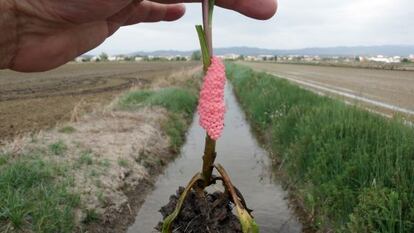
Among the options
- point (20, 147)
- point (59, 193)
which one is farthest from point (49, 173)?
point (20, 147)

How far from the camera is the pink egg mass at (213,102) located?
2238mm

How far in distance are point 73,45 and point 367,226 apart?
342cm

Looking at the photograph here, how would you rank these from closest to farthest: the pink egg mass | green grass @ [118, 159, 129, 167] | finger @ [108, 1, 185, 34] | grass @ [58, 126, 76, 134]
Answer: the pink egg mass, finger @ [108, 1, 185, 34], green grass @ [118, 159, 129, 167], grass @ [58, 126, 76, 134]

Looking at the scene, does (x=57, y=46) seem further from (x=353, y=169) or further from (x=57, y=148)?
(x=57, y=148)

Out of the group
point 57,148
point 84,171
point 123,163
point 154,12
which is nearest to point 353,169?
point 154,12

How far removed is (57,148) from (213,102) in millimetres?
7119

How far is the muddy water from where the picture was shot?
8000 millimetres

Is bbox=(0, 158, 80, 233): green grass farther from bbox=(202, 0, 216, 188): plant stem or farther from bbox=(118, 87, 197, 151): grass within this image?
bbox=(118, 87, 197, 151): grass

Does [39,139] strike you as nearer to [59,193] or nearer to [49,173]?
[49,173]

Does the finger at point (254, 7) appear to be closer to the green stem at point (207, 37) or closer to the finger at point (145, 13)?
the green stem at point (207, 37)

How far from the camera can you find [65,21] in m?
2.80

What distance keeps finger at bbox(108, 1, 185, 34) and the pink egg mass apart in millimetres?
974

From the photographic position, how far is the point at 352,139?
7.11 meters

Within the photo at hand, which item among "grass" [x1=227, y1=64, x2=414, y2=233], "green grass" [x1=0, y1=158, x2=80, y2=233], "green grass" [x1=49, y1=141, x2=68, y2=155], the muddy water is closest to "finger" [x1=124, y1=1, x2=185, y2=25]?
"grass" [x1=227, y1=64, x2=414, y2=233]
